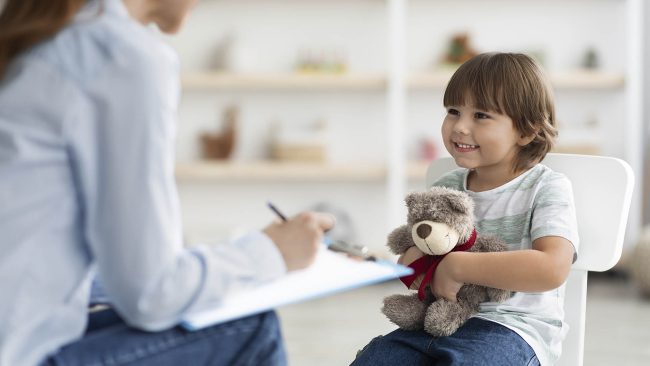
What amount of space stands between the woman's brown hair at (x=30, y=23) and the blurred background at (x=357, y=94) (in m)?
2.88

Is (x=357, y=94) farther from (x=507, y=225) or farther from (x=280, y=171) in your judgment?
(x=507, y=225)

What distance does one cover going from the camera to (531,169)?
1.41 meters

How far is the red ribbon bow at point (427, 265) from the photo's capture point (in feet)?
4.32

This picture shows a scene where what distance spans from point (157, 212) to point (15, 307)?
20 cm

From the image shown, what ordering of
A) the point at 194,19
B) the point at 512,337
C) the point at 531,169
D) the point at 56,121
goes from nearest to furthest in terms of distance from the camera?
1. the point at 56,121
2. the point at 512,337
3. the point at 531,169
4. the point at 194,19

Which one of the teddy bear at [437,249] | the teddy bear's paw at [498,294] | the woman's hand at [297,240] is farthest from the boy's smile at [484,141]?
the woman's hand at [297,240]

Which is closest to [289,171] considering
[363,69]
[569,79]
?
[363,69]

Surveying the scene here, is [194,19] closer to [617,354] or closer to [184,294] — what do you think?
[617,354]

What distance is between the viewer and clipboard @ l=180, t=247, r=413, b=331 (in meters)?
0.99

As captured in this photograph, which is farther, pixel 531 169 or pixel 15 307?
pixel 531 169

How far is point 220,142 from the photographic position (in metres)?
4.00

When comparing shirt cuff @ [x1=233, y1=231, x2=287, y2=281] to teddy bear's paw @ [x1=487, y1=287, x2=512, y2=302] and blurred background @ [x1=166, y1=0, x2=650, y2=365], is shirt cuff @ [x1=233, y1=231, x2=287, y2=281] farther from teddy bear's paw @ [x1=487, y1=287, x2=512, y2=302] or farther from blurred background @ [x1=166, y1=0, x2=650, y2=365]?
blurred background @ [x1=166, y1=0, x2=650, y2=365]

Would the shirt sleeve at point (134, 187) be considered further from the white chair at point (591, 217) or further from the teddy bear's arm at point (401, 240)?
the white chair at point (591, 217)

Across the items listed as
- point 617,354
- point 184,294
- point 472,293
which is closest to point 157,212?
point 184,294
